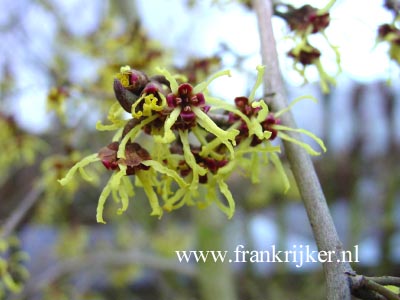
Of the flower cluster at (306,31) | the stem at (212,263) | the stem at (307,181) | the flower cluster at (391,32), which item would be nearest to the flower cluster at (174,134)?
the stem at (307,181)

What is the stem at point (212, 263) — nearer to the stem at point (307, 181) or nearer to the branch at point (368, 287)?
the stem at point (307, 181)

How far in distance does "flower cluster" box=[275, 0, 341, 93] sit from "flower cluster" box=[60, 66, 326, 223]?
171 mm

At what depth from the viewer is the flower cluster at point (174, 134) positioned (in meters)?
0.66

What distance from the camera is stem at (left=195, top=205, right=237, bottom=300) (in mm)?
2049

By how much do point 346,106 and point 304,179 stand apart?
4659 mm

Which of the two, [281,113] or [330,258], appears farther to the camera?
[281,113]

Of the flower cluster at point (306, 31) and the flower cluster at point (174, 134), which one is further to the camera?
the flower cluster at point (306, 31)

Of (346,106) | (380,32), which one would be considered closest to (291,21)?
(380,32)

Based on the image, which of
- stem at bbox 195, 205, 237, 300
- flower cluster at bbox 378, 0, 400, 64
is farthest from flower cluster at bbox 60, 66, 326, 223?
stem at bbox 195, 205, 237, 300

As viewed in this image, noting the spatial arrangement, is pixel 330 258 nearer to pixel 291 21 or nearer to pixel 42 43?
pixel 291 21

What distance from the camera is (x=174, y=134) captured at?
68 cm

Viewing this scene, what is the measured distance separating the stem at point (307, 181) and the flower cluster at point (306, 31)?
0.05 metres

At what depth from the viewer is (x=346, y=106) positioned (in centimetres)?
507

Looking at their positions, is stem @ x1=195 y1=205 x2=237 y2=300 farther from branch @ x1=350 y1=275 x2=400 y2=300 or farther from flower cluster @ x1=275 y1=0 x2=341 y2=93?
branch @ x1=350 y1=275 x2=400 y2=300
